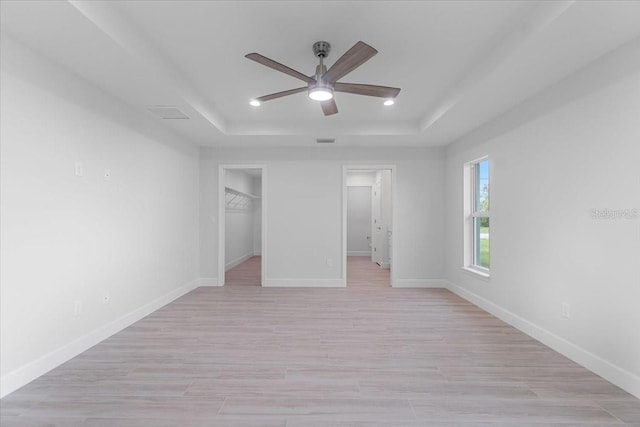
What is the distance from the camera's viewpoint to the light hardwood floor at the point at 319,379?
190cm

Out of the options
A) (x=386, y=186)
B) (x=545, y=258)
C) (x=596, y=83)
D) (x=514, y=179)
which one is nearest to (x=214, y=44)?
(x=596, y=83)

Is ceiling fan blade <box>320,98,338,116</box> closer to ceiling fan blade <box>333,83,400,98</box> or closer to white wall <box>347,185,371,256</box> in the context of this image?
ceiling fan blade <box>333,83,400,98</box>

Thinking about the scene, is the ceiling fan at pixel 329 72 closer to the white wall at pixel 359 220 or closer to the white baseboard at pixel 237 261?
the white baseboard at pixel 237 261

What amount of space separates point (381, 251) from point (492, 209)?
3862 mm

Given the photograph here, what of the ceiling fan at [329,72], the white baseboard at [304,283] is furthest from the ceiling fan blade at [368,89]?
the white baseboard at [304,283]

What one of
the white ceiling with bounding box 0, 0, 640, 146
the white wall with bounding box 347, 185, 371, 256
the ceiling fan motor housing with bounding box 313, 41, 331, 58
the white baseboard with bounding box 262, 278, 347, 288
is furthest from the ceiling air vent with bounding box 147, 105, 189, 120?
the white wall with bounding box 347, 185, 371, 256

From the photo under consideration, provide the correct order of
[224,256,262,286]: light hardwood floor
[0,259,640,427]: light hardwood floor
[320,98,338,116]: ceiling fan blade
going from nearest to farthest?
1. [0,259,640,427]: light hardwood floor
2. [320,98,338,116]: ceiling fan blade
3. [224,256,262,286]: light hardwood floor

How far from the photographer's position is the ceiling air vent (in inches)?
137

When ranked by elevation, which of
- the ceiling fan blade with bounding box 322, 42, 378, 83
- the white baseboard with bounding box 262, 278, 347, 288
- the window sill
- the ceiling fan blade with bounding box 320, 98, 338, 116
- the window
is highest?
the ceiling fan blade with bounding box 322, 42, 378, 83

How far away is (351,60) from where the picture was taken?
2201 millimetres

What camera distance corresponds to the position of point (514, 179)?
11.3 ft

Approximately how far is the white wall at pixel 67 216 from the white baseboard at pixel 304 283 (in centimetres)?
182

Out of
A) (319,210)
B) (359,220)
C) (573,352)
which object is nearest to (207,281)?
(319,210)

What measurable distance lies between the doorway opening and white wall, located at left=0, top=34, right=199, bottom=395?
3.04 meters
